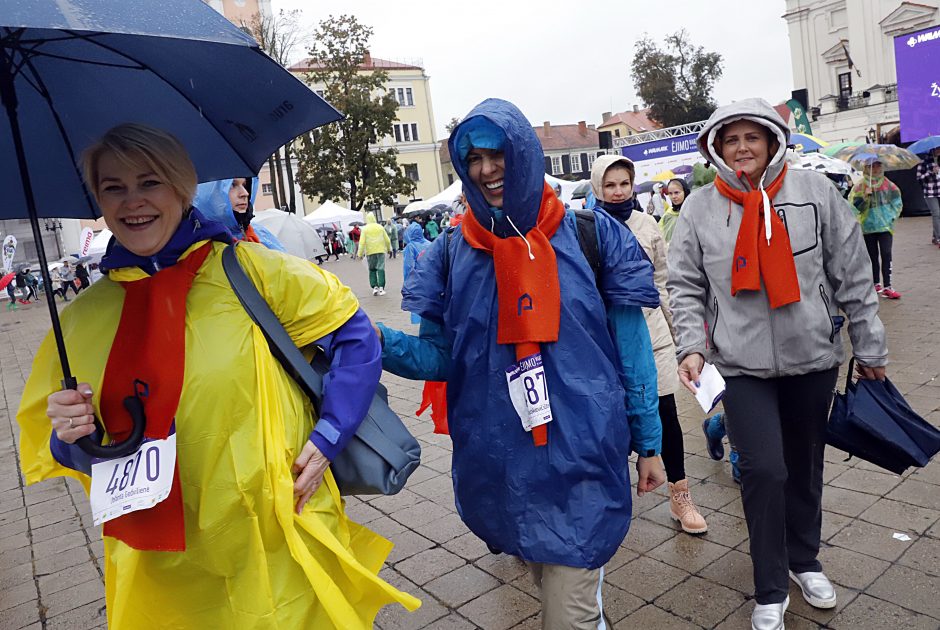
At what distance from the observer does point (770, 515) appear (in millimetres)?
2840

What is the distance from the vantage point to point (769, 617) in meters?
2.87

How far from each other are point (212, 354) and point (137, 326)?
0.21m

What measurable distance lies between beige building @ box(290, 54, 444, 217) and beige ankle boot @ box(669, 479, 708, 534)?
65427mm

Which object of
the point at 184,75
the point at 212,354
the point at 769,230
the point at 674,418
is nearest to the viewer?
the point at 212,354

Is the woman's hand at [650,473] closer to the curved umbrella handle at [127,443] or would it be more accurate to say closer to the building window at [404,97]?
the curved umbrella handle at [127,443]

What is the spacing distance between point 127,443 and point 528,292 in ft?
3.93

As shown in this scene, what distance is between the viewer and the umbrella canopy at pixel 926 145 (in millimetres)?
13190

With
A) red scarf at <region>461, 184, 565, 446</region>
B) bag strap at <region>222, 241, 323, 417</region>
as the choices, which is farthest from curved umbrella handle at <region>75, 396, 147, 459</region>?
red scarf at <region>461, 184, 565, 446</region>

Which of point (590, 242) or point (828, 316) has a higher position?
point (590, 242)

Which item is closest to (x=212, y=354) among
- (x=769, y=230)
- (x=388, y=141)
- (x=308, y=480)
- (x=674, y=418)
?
(x=308, y=480)

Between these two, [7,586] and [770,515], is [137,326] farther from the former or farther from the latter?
[7,586]

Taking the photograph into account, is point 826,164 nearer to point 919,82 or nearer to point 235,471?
point 919,82

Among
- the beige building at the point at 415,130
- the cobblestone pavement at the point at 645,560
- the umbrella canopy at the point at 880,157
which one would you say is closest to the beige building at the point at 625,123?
the beige building at the point at 415,130

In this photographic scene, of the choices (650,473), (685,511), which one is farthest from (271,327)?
(685,511)
